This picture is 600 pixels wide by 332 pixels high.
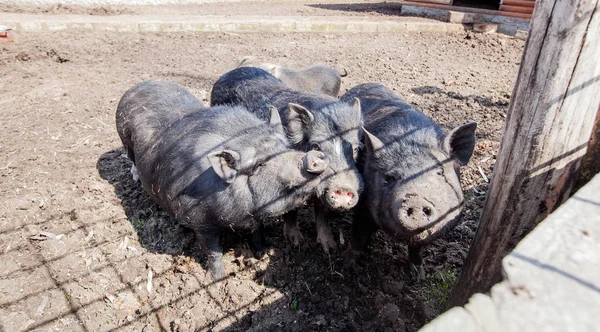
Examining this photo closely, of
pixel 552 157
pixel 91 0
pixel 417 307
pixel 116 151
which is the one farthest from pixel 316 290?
pixel 91 0

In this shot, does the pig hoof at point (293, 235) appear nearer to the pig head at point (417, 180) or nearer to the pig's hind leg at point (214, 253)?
the pig's hind leg at point (214, 253)

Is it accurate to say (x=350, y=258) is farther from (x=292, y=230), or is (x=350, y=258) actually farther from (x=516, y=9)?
(x=516, y=9)

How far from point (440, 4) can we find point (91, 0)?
362 inches

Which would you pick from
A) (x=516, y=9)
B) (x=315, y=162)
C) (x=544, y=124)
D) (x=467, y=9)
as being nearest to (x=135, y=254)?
(x=315, y=162)

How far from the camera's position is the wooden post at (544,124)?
2018 mm

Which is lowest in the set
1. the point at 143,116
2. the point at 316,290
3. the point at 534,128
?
→ the point at 316,290

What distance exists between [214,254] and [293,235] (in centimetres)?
74

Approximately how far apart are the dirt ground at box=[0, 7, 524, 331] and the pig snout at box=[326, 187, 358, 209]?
0.72 metres

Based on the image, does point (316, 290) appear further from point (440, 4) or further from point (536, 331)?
point (440, 4)

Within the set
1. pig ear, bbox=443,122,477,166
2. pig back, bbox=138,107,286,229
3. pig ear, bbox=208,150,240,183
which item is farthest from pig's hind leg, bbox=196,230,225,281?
pig ear, bbox=443,122,477,166

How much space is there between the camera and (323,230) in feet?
13.3

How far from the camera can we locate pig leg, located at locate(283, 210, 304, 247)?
4.04 metres

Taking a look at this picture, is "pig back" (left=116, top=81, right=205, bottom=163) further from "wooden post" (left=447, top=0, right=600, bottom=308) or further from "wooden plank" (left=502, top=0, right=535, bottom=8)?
"wooden plank" (left=502, top=0, right=535, bottom=8)

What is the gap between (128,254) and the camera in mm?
3834
